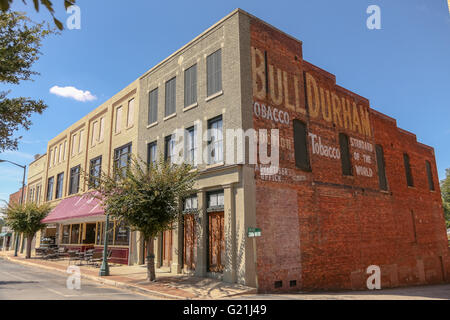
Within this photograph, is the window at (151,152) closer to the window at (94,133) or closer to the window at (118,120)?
the window at (118,120)

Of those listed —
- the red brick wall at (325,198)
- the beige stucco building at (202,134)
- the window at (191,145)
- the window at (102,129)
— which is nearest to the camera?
the beige stucco building at (202,134)

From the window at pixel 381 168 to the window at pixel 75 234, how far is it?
2215 centimetres

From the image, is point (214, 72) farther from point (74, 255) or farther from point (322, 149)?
point (74, 255)

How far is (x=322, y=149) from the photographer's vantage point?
17672 mm

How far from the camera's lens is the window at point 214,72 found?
1556cm

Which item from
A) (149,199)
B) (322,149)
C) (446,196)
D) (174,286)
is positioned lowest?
(174,286)

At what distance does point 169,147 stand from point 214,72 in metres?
4.83

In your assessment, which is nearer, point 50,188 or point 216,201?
point 216,201

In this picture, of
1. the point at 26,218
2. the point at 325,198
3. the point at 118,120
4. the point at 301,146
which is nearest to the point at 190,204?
the point at 301,146

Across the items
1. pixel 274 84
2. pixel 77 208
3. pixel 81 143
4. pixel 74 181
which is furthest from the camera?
pixel 74 181

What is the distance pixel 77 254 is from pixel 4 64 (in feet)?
42.2

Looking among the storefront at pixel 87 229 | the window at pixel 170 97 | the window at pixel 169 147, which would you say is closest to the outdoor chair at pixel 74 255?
the storefront at pixel 87 229

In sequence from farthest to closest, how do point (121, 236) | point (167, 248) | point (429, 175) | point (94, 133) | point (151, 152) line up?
A: point (429, 175) < point (94, 133) < point (121, 236) < point (151, 152) < point (167, 248)

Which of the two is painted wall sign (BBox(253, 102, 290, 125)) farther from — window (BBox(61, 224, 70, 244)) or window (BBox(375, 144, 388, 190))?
window (BBox(61, 224, 70, 244))
